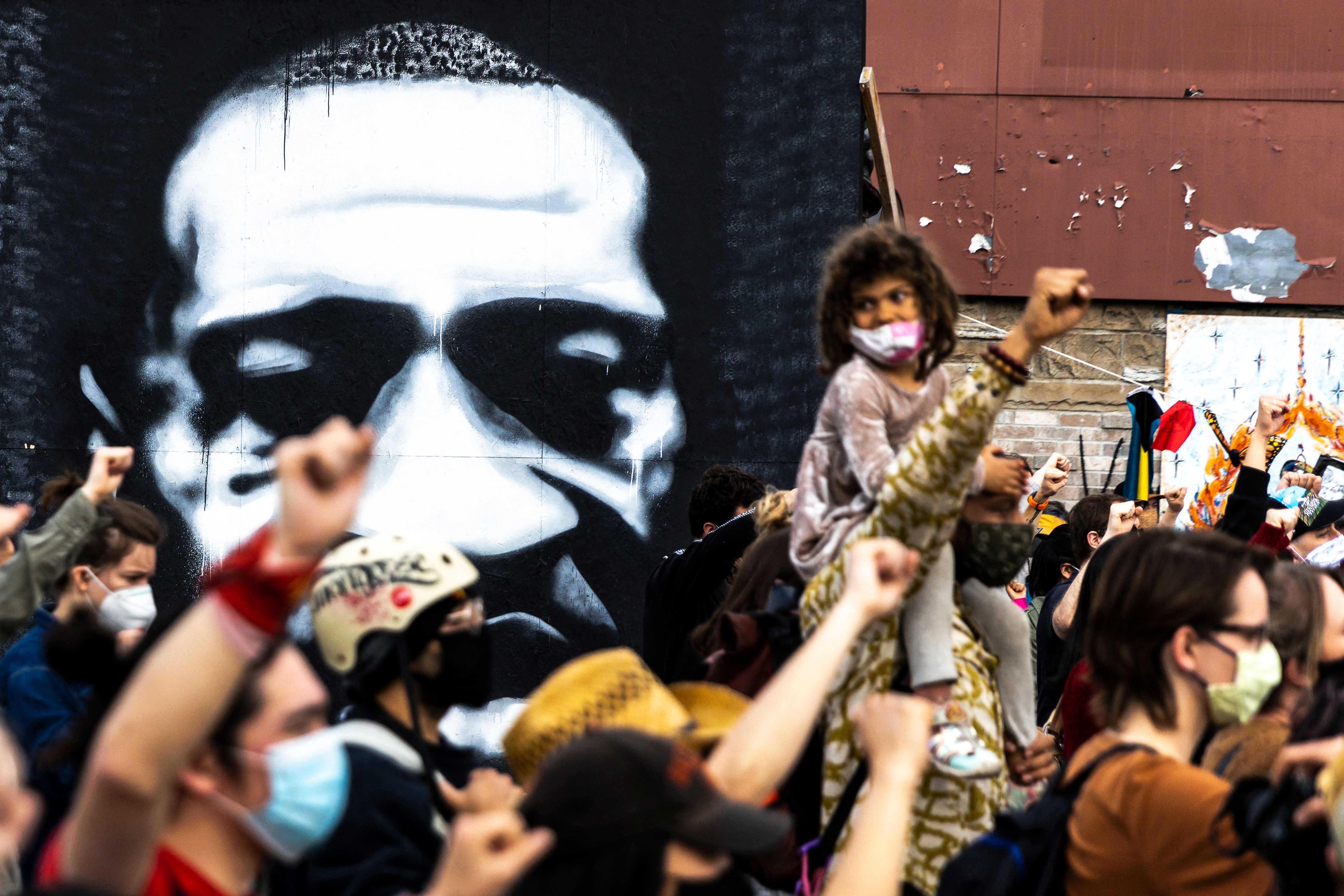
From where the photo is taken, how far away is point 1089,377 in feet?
36.1

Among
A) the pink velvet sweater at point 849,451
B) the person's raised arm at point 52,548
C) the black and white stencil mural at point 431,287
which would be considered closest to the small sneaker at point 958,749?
the pink velvet sweater at point 849,451

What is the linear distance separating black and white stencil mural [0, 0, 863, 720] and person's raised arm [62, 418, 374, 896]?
4685 mm

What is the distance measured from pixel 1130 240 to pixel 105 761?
10781mm

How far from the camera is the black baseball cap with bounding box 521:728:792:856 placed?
1.81 m

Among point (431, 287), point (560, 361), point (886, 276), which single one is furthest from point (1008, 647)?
point (431, 287)

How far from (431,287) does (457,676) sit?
3.53 m

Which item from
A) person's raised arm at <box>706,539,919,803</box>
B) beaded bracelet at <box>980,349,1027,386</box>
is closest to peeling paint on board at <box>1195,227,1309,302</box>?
beaded bracelet at <box>980,349,1027,386</box>

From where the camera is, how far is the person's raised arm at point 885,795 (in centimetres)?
209

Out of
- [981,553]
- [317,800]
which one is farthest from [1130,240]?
[317,800]

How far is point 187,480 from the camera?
20.4 ft

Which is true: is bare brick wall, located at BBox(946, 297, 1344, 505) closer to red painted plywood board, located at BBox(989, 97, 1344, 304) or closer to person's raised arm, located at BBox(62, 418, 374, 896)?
red painted plywood board, located at BBox(989, 97, 1344, 304)

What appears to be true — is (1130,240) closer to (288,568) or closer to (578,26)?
(578,26)

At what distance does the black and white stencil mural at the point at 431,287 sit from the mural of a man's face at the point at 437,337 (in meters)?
0.01

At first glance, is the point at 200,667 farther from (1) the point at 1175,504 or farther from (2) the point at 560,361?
(1) the point at 1175,504
